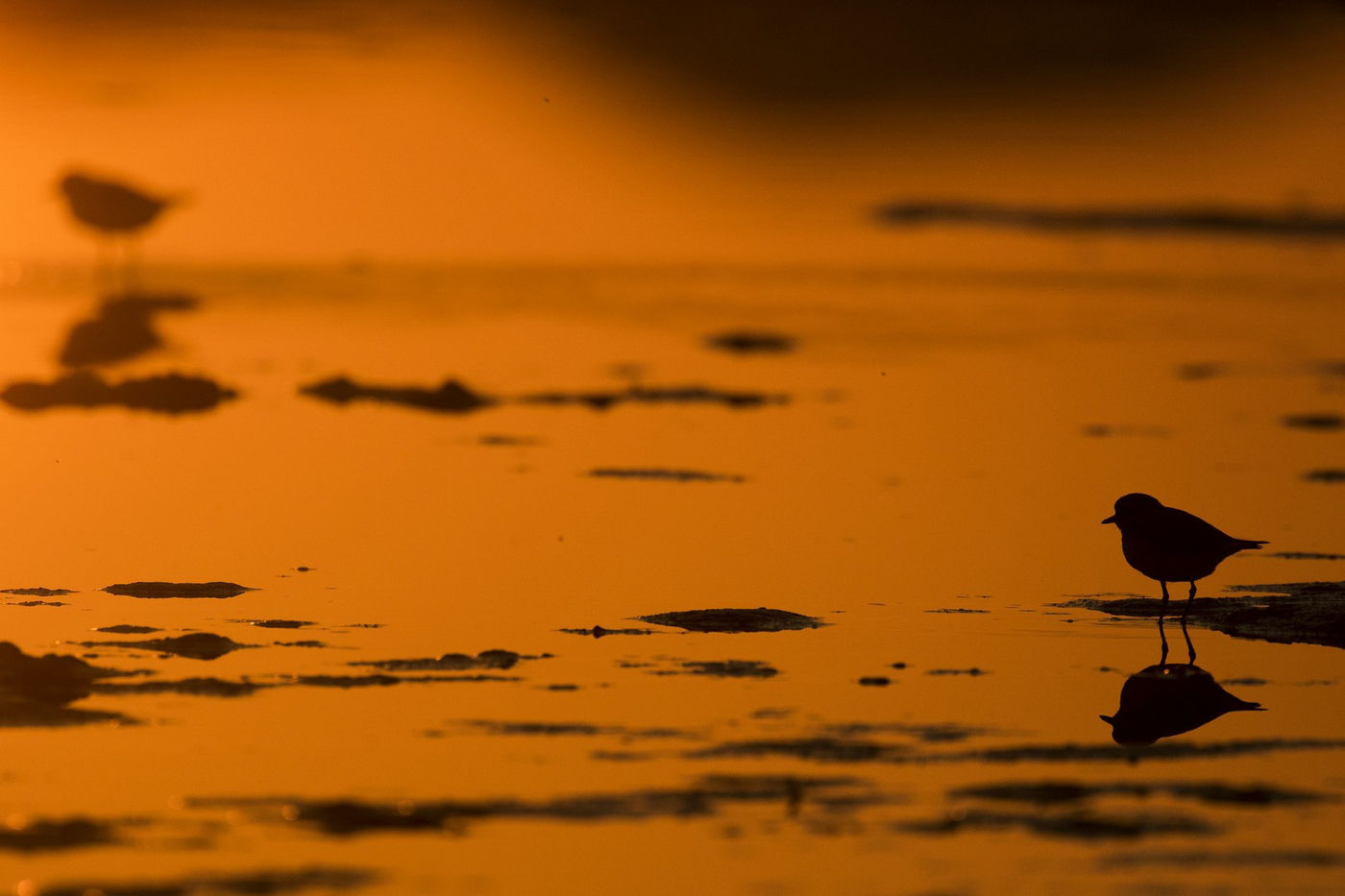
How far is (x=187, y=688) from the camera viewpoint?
8.43m

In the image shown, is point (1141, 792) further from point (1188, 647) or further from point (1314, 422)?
point (1314, 422)

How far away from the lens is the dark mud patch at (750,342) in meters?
20.6

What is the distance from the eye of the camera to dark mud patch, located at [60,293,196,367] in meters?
19.2

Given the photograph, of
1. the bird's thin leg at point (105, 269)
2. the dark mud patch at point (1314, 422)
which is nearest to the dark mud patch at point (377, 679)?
the dark mud patch at point (1314, 422)

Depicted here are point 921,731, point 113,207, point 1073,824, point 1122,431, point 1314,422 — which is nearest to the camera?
point 1073,824

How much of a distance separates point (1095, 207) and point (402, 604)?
85.4ft

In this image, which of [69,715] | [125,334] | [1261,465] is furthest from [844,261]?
[69,715]

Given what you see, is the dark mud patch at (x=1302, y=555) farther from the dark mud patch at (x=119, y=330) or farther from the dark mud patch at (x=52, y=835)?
the dark mud patch at (x=119, y=330)

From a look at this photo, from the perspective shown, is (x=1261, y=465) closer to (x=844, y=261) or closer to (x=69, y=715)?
(x=69, y=715)

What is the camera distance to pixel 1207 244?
31.8 metres

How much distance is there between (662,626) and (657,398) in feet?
25.3

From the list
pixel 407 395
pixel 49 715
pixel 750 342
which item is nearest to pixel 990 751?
pixel 49 715

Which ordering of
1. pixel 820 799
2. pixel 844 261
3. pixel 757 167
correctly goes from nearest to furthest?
1. pixel 820 799
2. pixel 844 261
3. pixel 757 167

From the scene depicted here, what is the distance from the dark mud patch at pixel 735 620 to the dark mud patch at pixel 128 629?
6.45 feet
